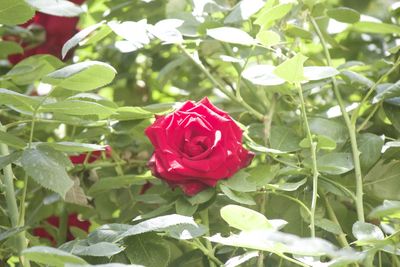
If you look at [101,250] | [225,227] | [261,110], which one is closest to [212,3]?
[261,110]

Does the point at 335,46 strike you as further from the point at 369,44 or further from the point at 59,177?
the point at 59,177

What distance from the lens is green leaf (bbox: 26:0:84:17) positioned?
0.79m

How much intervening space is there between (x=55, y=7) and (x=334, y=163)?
339 mm

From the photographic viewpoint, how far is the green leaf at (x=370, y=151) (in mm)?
794

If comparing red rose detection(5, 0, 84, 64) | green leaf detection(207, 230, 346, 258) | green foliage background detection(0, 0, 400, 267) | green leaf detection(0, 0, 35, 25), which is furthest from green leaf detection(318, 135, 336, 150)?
red rose detection(5, 0, 84, 64)

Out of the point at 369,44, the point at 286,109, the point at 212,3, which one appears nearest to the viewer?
the point at 212,3

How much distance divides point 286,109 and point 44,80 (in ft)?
1.36

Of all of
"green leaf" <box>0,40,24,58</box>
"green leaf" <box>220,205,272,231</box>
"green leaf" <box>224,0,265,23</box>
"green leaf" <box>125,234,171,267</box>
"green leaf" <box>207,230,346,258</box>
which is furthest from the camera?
"green leaf" <box>0,40,24,58</box>

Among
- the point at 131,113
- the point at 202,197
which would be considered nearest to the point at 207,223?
the point at 202,197

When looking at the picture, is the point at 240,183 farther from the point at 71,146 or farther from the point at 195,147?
the point at 71,146

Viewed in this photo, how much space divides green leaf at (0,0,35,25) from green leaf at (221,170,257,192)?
26cm

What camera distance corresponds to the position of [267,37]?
729 millimetres

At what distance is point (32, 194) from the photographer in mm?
991

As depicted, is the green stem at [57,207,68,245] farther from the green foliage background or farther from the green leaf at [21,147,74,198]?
the green leaf at [21,147,74,198]
